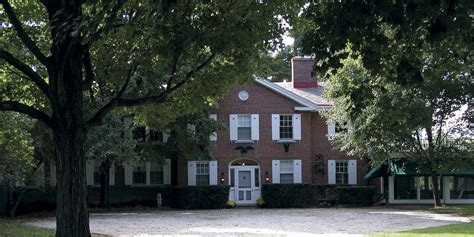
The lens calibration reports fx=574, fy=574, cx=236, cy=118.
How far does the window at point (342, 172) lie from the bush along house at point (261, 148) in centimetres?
→ 6

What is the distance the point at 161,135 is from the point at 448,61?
25.4m

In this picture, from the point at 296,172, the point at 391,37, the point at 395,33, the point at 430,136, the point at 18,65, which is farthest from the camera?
the point at 296,172

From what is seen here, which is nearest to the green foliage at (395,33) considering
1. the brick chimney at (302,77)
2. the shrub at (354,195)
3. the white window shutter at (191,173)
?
the shrub at (354,195)

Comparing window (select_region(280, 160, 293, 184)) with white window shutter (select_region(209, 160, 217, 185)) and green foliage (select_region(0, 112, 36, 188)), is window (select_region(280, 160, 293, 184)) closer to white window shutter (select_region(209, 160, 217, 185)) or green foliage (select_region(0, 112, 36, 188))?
white window shutter (select_region(209, 160, 217, 185))

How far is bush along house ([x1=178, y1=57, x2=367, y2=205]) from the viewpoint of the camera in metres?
33.2

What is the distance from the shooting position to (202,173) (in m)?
33.4

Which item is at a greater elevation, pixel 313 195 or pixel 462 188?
pixel 462 188

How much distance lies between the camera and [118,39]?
1179 cm

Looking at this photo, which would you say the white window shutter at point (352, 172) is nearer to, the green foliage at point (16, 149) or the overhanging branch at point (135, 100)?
the green foliage at point (16, 149)

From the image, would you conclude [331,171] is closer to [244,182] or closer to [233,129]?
[244,182]

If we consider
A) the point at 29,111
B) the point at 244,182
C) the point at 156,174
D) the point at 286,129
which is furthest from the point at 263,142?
the point at 29,111

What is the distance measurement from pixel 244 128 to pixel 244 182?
3145 mm

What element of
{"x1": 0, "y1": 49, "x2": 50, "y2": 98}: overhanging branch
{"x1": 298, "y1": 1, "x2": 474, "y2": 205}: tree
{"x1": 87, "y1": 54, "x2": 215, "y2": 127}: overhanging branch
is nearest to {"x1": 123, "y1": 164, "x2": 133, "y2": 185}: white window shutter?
{"x1": 87, "y1": 54, "x2": 215, "y2": 127}: overhanging branch

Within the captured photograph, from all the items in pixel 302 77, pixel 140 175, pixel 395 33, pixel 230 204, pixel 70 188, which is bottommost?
pixel 230 204
